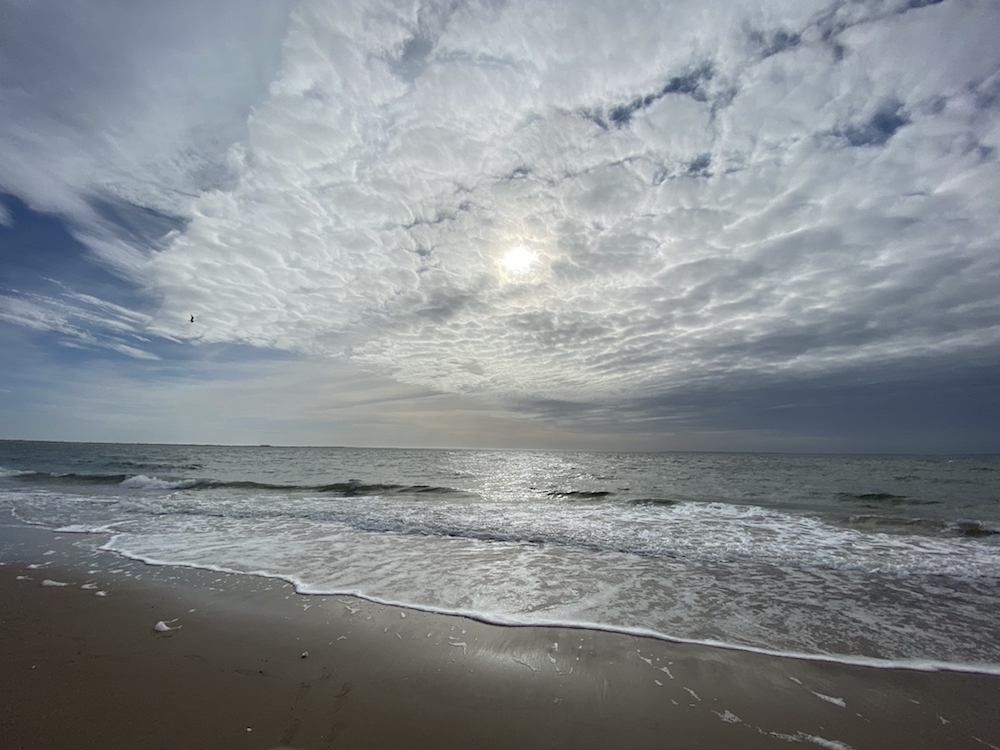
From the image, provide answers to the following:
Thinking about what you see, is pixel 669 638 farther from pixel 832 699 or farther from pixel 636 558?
pixel 636 558

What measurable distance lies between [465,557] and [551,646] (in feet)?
13.6

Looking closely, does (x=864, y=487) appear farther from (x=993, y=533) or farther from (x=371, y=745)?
(x=371, y=745)

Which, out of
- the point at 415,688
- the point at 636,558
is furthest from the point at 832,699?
the point at 636,558

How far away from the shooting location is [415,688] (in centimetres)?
387

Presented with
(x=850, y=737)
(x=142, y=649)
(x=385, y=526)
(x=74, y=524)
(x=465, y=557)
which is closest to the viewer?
(x=850, y=737)

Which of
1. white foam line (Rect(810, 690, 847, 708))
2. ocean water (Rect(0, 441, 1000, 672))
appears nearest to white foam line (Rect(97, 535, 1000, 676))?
ocean water (Rect(0, 441, 1000, 672))

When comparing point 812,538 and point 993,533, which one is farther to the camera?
point 993,533

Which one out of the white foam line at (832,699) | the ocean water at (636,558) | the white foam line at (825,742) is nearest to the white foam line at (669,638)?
the ocean water at (636,558)

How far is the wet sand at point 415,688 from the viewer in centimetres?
324

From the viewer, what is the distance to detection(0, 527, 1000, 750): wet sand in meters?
3.24

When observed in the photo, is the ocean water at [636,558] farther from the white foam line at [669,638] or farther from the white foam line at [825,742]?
the white foam line at [825,742]

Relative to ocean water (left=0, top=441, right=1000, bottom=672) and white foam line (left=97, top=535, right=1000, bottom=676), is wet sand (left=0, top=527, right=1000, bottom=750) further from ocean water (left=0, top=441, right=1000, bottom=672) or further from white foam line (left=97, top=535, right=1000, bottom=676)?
ocean water (left=0, top=441, right=1000, bottom=672)

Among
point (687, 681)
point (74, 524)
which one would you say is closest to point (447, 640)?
point (687, 681)

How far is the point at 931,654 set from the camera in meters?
4.74
